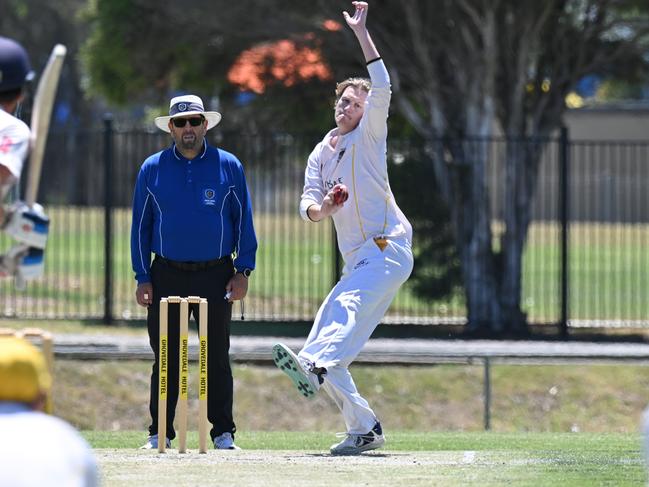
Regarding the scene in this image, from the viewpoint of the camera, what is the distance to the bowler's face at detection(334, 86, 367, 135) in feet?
29.2

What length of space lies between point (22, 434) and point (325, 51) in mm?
16845

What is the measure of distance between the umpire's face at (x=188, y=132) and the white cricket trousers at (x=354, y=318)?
4.61 feet

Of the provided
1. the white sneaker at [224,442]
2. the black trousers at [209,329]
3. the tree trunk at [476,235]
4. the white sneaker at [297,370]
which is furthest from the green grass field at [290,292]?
the white sneaker at [297,370]

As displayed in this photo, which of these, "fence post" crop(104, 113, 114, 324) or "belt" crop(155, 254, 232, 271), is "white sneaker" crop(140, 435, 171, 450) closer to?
"belt" crop(155, 254, 232, 271)

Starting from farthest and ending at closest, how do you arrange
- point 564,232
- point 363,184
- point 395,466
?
point 564,232
point 363,184
point 395,466

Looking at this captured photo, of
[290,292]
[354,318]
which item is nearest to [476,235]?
[290,292]

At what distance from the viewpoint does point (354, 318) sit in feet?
28.4

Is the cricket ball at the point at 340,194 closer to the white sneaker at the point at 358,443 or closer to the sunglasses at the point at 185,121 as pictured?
the white sneaker at the point at 358,443

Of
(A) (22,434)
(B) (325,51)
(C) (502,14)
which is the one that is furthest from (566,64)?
(A) (22,434)

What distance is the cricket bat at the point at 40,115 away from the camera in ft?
21.1

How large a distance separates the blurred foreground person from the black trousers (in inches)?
214

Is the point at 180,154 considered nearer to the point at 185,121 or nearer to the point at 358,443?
the point at 185,121

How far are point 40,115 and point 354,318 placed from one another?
109 inches

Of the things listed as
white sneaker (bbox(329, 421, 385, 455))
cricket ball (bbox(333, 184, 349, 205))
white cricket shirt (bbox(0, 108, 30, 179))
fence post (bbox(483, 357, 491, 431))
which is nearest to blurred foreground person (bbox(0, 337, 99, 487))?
white cricket shirt (bbox(0, 108, 30, 179))
